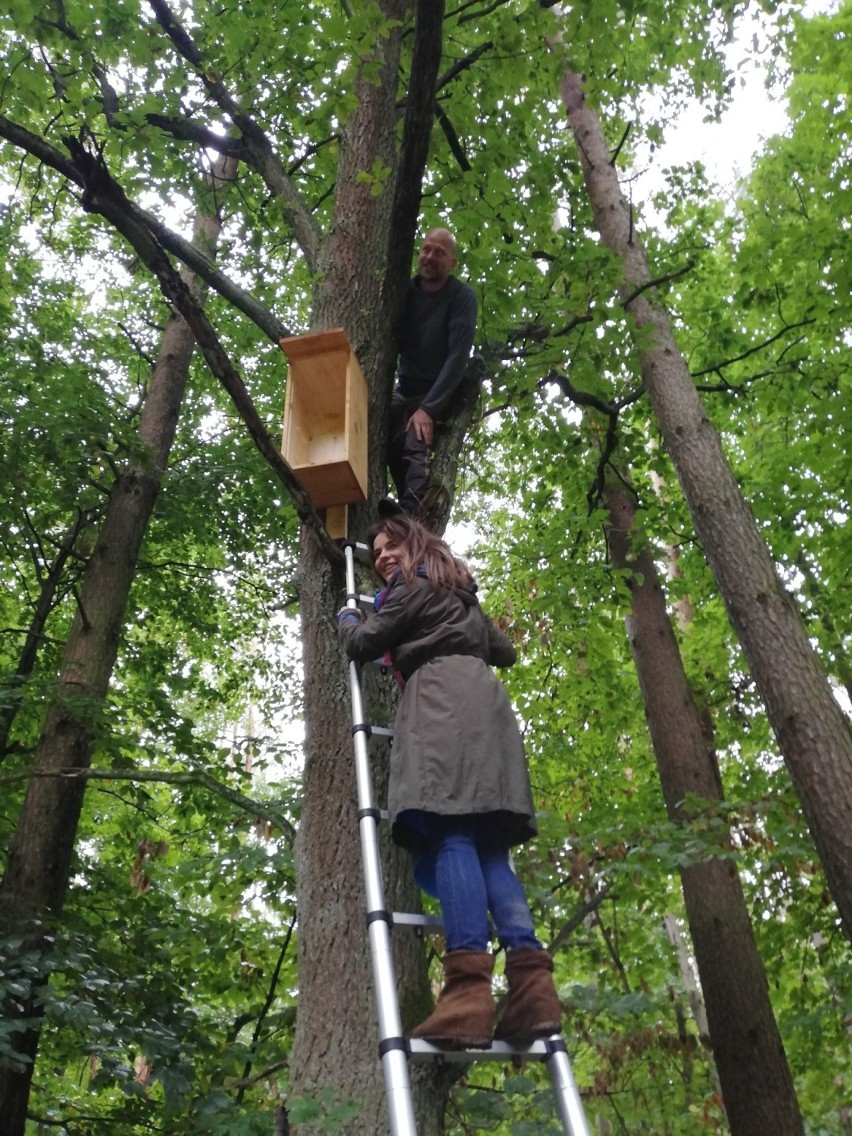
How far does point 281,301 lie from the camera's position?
8555mm

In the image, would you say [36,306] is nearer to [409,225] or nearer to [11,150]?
[11,150]

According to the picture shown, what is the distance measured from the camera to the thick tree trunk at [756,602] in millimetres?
4914

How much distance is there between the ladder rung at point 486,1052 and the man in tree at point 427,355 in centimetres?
236

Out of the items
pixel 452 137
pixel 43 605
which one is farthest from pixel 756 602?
pixel 43 605

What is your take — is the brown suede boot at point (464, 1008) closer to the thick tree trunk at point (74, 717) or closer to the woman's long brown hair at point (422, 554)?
the woman's long brown hair at point (422, 554)

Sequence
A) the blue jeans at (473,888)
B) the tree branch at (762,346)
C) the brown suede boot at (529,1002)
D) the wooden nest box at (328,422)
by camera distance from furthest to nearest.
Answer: the tree branch at (762,346) < the wooden nest box at (328,422) < the blue jeans at (473,888) < the brown suede boot at (529,1002)

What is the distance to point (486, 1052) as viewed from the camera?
2199 millimetres

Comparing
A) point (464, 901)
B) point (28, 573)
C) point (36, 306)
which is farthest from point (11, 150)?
point (464, 901)

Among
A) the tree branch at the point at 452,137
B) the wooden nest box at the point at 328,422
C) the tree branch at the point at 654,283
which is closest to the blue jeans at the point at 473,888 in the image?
the wooden nest box at the point at 328,422

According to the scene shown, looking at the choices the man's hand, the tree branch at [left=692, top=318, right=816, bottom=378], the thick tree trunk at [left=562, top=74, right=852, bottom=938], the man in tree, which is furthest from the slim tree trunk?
the tree branch at [left=692, top=318, right=816, bottom=378]

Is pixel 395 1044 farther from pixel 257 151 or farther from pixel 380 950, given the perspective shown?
pixel 257 151

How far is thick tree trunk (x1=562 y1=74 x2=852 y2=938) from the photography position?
4914 mm

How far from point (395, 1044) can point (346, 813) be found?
97 cm

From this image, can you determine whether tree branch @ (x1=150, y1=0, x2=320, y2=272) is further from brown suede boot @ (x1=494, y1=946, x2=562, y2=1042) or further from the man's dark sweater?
brown suede boot @ (x1=494, y1=946, x2=562, y2=1042)
